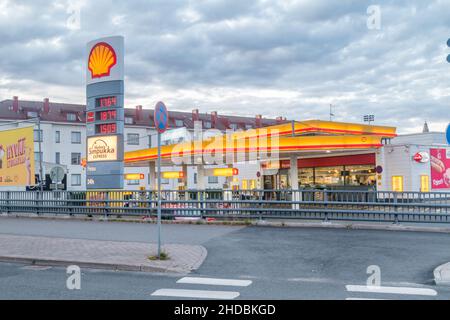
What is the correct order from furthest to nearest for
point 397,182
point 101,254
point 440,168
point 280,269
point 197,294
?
point 440,168
point 397,182
point 101,254
point 280,269
point 197,294

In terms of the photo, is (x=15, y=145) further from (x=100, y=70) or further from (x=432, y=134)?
(x=432, y=134)

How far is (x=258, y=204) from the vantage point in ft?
54.9

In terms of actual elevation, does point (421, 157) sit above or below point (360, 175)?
above

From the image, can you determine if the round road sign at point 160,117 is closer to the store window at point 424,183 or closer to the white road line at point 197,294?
the white road line at point 197,294

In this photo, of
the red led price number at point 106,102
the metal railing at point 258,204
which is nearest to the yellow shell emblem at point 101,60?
the red led price number at point 106,102

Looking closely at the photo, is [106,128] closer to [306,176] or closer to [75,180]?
[306,176]

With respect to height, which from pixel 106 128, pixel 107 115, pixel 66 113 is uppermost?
pixel 66 113

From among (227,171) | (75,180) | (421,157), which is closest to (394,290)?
(227,171)

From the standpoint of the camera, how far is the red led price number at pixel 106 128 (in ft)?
72.5

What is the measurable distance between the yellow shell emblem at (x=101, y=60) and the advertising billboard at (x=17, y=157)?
4.19 meters

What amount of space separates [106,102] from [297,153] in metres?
13.7

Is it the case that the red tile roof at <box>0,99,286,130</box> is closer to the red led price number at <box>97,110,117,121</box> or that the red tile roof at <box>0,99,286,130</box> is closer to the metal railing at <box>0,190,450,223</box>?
the red led price number at <box>97,110,117,121</box>

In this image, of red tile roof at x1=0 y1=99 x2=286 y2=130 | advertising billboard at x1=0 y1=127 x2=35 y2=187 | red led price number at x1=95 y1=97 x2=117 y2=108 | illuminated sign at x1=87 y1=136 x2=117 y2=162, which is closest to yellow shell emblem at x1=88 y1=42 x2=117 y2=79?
red led price number at x1=95 y1=97 x2=117 y2=108
